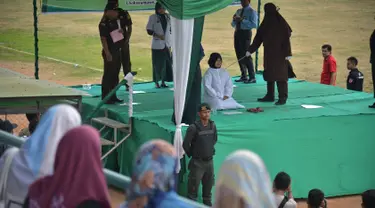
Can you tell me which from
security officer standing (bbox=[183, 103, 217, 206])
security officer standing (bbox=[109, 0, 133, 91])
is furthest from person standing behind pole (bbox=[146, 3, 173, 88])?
security officer standing (bbox=[183, 103, 217, 206])

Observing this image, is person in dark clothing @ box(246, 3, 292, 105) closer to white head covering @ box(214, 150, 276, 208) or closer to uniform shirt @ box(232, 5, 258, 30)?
uniform shirt @ box(232, 5, 258, 30)

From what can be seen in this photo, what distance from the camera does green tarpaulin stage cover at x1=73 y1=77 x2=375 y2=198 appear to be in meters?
10.9

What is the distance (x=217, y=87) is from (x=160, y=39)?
242 centimetres

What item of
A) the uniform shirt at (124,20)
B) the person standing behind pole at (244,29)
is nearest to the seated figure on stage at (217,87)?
the uniform shirt at (124,20)

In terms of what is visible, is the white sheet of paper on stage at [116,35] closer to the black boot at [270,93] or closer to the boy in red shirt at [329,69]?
the black boot at [270,93]

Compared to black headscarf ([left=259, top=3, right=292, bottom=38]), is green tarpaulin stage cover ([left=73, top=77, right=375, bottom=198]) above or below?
below

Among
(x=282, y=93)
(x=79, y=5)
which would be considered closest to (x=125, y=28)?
(x=282, y=93)

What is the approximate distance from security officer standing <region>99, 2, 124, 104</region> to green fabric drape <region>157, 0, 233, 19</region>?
7.29ft

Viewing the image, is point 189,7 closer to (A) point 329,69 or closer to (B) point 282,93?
(B) point 282,93

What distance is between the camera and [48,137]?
5184mm

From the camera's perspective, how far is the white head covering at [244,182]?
4.35 m

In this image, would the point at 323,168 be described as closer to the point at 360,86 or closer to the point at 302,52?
the point at 360,86

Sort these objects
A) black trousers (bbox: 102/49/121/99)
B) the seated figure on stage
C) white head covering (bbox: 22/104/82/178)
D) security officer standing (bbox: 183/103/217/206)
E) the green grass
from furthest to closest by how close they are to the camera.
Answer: the green grass, black trousers (bbox: 102/49/121/99), the seated figure on stage, security officer standing (bbox: 183/103/217/206), white head covering (bbox: 22/104/82/178)

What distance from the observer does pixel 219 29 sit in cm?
3173
